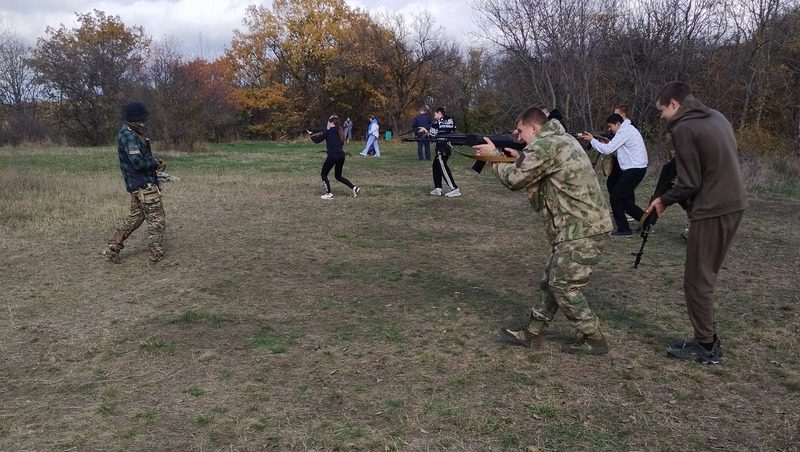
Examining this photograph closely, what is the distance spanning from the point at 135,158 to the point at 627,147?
681 centimetres

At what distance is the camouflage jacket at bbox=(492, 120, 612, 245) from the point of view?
4.53m

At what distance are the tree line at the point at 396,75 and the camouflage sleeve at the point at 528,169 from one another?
51.3 feet

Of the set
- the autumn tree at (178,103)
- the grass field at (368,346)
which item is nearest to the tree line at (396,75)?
the autumn tree at (178,103)

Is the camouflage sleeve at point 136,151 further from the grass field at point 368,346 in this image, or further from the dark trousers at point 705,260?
the dark trousers at point 705,260

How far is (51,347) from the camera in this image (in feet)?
16.9

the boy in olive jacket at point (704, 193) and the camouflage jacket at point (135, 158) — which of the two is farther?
the camouflage jacket at point (135, 158)

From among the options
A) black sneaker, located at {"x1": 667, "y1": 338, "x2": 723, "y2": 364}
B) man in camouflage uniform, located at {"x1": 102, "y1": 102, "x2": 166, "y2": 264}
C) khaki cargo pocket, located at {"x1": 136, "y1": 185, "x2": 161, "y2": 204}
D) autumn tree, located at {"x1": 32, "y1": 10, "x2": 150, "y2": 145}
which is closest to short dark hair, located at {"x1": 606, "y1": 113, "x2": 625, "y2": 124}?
black sneaker, located at {"x1": 667, "y1": 338, "x2": 723, "y2": 364}

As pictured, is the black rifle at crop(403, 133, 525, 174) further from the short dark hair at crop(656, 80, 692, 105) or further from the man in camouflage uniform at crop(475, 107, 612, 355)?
the short dark hair at crop(656, 80, 692, 105)

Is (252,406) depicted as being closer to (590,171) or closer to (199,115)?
(590,171)

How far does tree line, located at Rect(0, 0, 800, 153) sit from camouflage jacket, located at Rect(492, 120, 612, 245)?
1548 cm

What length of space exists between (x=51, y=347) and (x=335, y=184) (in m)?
10.8

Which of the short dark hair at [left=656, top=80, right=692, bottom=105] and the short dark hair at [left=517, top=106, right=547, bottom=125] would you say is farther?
the short dark hair at [left=517, top=106, right=547, bottom=125]

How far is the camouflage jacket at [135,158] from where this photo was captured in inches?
291

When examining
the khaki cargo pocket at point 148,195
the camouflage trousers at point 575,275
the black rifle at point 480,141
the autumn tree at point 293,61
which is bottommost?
the camouflage trousers at point 575,275
